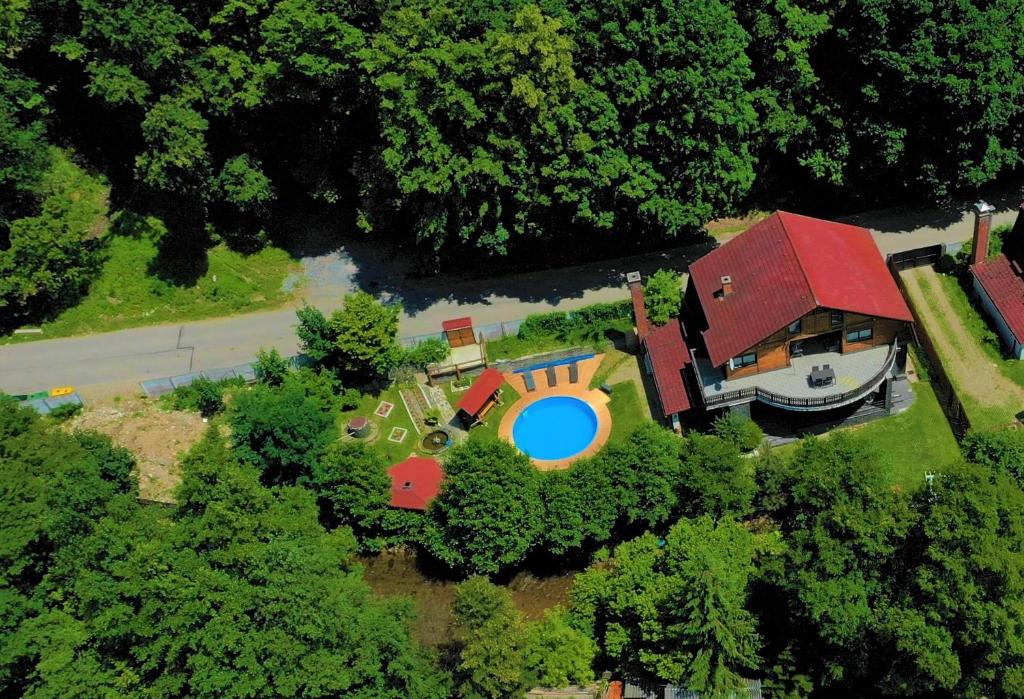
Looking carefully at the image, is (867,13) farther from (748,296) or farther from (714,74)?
(748,296)

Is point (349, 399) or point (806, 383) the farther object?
point (349, 399)

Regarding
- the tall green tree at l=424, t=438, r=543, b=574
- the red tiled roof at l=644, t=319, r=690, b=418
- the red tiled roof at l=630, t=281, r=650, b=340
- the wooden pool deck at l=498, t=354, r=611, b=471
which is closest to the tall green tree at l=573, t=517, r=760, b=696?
the tall green tree at l=424, t=438, r=543, b=574

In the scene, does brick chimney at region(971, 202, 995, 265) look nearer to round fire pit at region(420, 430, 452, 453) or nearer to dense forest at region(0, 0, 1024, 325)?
dense forest at region(0, 0, 1024, 325)

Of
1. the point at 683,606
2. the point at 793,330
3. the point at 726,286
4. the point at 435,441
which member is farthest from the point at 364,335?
the point at 683,606

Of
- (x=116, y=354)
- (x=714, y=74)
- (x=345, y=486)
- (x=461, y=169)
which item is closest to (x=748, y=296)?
(x=714, y=74)

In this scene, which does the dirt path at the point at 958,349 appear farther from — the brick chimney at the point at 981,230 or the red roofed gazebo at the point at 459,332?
the red roofed gazebo at the point at 459,332

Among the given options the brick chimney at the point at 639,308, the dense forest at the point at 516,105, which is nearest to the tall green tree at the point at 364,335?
the dense forest at the point at 516,105

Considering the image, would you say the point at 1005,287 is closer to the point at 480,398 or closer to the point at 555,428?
the point at 555,428
